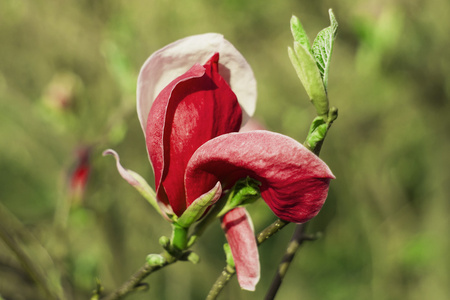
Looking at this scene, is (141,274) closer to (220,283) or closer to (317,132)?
(220,283)

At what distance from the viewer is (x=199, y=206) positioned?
0.42m

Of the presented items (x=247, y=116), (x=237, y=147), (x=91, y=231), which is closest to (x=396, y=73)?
(x=247, y=116)

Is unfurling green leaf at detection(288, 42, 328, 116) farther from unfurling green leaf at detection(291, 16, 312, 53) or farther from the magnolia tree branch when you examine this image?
the magnolia tree branch

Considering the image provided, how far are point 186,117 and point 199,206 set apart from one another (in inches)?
2.8

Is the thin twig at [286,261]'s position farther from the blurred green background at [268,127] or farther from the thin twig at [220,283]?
the blurred green background at [268,127]

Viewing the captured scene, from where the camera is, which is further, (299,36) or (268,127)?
(268,127)

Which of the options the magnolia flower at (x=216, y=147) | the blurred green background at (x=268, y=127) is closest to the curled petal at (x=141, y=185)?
the magnolia flower at (x=216, y=147)

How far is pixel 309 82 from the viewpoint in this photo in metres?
0.37

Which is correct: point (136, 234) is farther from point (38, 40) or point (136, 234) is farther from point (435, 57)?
point (435, 57)

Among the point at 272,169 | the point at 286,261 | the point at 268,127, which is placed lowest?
the point at 268,127

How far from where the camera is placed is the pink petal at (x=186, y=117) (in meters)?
0.41

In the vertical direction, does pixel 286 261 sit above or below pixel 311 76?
below

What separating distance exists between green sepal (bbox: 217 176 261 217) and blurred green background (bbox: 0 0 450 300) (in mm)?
664

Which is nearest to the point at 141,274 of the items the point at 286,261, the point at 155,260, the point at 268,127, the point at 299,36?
the point at 155,260
